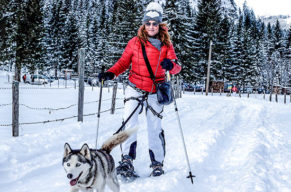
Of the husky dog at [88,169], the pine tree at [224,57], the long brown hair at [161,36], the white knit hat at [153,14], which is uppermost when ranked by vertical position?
the pine tree at [224,57]

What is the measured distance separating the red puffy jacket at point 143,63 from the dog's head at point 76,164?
166 cm

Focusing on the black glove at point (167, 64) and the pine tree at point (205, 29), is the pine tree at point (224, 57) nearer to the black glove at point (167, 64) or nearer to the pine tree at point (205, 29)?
the pine tree at point (205, 29)

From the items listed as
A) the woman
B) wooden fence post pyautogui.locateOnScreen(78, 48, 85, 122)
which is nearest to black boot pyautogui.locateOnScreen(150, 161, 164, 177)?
the woman

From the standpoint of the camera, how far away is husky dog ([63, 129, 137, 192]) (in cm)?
243

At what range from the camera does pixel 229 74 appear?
41281 millimetres

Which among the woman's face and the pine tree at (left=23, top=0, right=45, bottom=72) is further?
the pine tree at (left=23, top=0, right=45, bottom=72)

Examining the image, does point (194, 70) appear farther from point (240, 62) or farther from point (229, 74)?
point (240, 62)

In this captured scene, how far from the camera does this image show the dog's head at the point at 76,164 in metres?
2.40

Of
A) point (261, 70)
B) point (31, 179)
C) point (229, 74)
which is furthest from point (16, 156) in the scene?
point (261, 70)

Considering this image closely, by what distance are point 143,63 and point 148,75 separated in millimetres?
199

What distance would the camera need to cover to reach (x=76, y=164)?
95.3 inches

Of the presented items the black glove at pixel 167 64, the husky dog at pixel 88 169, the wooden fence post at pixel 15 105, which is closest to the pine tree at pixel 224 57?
the wooden fence post at pixel 15 105

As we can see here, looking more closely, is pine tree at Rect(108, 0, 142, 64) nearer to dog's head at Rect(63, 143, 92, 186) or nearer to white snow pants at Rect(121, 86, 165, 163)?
white snow pants at Rect(121, 86, 165, 163)

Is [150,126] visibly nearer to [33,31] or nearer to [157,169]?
[157,169]
